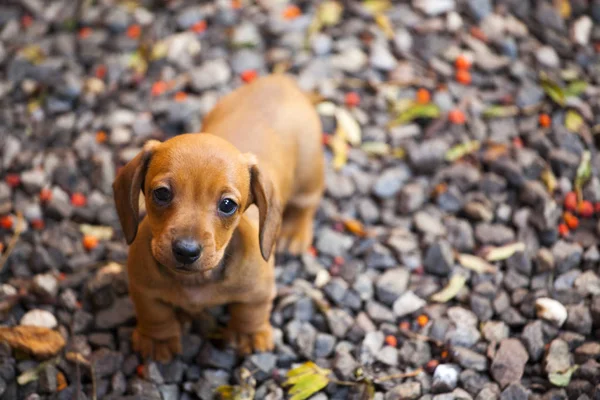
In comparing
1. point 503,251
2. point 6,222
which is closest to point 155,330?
point 6,222

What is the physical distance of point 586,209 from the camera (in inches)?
229

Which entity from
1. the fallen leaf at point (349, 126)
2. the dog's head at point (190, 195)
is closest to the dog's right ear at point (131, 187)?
the dog's head at point (190, 195)

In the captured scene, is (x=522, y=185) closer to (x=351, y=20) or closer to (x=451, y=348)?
(x=451, y=348)

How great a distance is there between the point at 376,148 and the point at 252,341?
2.10m

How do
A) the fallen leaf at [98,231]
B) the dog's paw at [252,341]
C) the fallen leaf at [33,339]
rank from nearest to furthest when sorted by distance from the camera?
the fallen leaf at [33,339] < the dog's paw at [252,341] < the fallen leaf at [98,231]

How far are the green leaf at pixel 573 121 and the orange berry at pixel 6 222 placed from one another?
4.47 m

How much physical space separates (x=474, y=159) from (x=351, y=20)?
1849 millimetres

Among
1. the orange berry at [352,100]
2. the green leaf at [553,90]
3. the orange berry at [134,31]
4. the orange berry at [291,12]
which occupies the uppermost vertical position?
the orange berry at [134,31]

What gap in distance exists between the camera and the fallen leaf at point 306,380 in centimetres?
487

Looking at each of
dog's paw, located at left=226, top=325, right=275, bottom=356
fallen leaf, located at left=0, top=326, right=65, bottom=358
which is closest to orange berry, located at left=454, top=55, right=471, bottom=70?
dog's paw, located at left=226, top=325, right=275, bottom=356

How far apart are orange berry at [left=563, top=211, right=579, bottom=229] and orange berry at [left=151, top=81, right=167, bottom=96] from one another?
345 cm

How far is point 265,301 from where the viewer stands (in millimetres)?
4977

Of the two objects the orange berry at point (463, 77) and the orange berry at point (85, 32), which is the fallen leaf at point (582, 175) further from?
the orange berry at point (85, 32)

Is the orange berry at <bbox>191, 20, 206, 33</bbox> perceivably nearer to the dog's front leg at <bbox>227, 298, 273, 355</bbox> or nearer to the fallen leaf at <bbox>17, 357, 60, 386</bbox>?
the dog's front leg at <bbox>227, 298, 273, 355</bbox>
